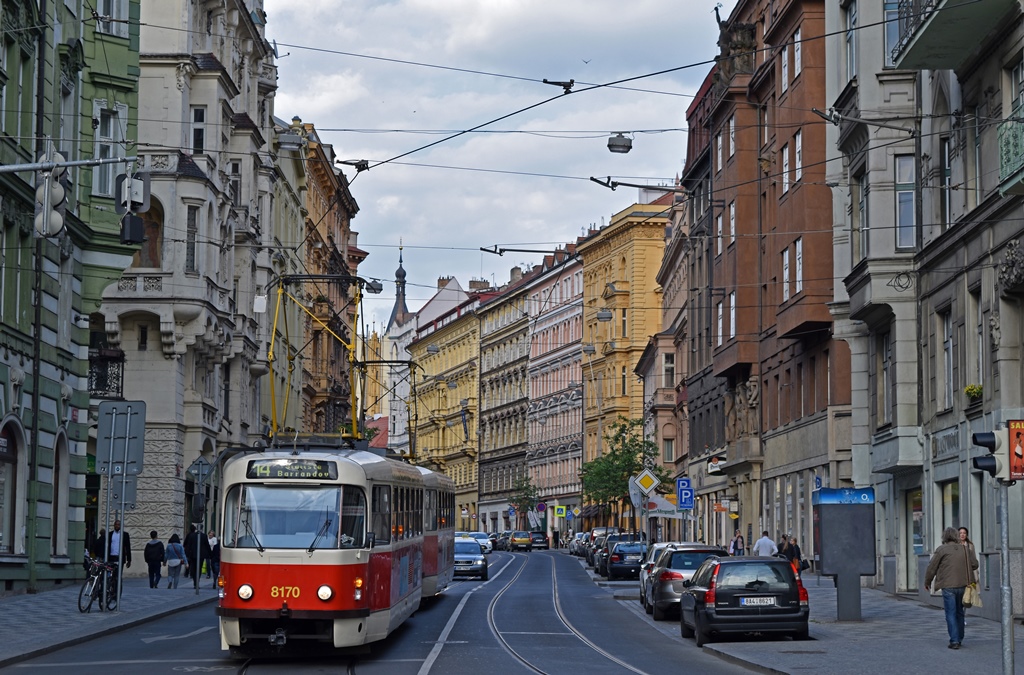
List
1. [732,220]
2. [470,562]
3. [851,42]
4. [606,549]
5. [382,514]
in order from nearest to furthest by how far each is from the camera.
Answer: [382,514], [851,42], [470,562], [606,549], [732,220]

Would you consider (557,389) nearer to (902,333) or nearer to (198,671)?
(902,333)

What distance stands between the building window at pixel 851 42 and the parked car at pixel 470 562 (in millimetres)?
21962

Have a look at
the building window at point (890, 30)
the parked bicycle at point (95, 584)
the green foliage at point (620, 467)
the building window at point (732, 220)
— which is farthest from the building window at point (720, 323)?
the parked bicycle at point (95, 584)

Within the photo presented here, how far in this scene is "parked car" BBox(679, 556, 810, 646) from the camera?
25.2 metres

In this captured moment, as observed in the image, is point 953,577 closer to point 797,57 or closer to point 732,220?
point 797,57

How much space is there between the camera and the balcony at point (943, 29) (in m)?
28.0

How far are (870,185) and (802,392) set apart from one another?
15766mm

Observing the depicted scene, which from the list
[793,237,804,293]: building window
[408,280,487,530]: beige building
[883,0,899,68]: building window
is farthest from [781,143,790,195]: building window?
[408,280,487,530]: beige building

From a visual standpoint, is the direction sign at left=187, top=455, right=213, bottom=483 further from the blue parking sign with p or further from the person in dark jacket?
the blue parking sign with p

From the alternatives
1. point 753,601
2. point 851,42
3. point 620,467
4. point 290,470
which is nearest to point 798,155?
point 851,42

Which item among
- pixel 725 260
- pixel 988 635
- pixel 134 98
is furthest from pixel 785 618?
pixel 725 260

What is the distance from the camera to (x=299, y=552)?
821 inches

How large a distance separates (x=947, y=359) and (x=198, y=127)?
29.0 meters

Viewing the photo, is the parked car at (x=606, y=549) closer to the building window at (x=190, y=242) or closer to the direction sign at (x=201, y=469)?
the building window at (x=190, y=242)
